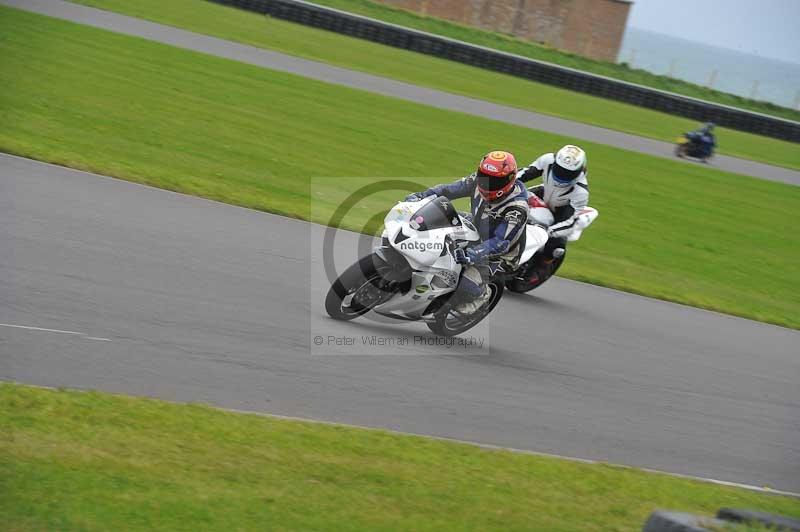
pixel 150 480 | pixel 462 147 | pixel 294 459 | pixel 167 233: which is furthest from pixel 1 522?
pixel 462 147

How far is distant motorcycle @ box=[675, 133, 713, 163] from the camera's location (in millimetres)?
26781

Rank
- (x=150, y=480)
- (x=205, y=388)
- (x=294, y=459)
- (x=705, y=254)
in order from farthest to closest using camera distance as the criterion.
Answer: (x=705, y=254) → (x=205, y=388) → (x=294, y=459) → (x=150, y=480)

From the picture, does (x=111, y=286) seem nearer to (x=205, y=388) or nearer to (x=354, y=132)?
(x=205, y=388)

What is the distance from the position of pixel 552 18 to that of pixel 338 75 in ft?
105

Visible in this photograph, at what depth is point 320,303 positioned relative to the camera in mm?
8773

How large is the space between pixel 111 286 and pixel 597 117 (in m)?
24.8

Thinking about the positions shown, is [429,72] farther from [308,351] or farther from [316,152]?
[308,351]

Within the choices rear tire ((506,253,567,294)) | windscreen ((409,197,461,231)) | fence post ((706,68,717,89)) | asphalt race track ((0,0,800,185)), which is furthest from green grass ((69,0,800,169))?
windscreen ((409,197,461,231))

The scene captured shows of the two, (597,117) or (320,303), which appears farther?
(597,117)

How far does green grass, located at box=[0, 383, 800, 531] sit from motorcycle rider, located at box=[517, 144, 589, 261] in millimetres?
5108

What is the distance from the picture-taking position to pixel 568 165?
1145cm

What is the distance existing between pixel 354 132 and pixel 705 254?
6.82 meters

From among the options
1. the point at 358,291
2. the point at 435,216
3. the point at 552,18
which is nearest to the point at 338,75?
the point at 435,216

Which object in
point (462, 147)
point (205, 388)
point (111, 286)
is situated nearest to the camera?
point (205, 388)
